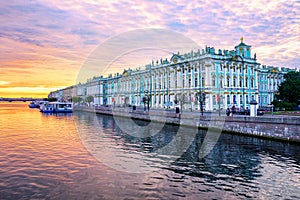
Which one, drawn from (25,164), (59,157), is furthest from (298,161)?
(25,164)

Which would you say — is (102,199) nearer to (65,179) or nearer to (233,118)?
(65,179)

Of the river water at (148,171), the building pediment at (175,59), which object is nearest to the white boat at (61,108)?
the building pediment at (175,59)

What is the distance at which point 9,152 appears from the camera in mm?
22234

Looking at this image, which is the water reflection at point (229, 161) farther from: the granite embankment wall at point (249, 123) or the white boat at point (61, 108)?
the white boat at point (61, 108)

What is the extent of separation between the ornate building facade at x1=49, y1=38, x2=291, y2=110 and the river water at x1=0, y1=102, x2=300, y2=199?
90.2 ft

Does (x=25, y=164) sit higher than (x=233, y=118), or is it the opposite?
(x=233, y=118)

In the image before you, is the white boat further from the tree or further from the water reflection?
the water reflection

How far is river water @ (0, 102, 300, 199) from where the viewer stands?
42.3 feet

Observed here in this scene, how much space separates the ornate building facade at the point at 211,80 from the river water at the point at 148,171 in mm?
27492

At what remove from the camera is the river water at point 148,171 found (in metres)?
12.9

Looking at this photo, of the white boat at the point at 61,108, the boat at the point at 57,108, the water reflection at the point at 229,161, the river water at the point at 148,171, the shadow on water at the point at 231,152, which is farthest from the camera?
the white boat at the point at 61,108

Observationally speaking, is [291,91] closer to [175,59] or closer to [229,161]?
[175,59]

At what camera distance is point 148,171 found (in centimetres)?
1661

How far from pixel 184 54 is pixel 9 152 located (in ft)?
180
